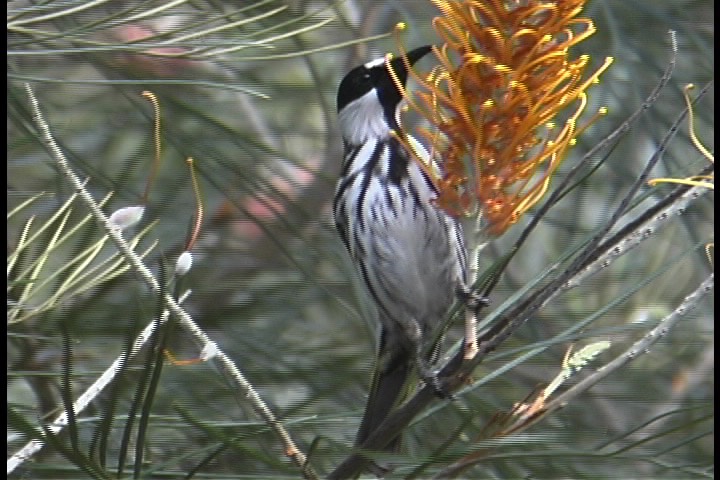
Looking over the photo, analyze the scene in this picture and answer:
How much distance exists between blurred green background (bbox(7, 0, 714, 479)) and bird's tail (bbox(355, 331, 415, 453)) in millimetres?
71

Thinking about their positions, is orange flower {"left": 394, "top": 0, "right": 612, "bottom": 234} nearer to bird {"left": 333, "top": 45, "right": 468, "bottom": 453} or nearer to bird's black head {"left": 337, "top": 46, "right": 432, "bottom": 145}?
bird {"left": 333, "top": 45, "right": 468, "bottom": 453}

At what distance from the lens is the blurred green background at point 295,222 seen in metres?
1.43

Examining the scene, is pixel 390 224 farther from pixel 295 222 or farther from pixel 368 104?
pixel 295 222

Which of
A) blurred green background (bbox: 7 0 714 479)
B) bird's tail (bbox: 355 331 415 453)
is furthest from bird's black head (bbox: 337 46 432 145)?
bird's tail (bbox: 355 331 415 453)

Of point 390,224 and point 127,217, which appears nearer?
point 127,217

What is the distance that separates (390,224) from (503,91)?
0.65 meters

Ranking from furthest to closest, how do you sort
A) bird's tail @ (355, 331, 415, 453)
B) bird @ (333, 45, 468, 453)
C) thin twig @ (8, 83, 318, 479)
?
bird @ (333, 45, 468, 453) → bird's tail @ (355, 331, 415, 453) → thin twig @ (8, 83, 318, 479)

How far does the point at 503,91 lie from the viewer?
2.46 feet

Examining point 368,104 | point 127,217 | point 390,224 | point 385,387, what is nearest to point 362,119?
point 368,104

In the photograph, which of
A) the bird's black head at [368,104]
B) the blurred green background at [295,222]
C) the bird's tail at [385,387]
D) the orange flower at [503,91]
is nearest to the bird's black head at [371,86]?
the bird's black head at [368,104]

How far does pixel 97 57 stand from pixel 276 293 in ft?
1.36

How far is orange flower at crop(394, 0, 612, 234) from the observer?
74 cm

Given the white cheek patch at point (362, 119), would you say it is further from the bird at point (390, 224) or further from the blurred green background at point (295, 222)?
the blurred green background at point (295, 222)

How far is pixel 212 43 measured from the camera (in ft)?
3.72
